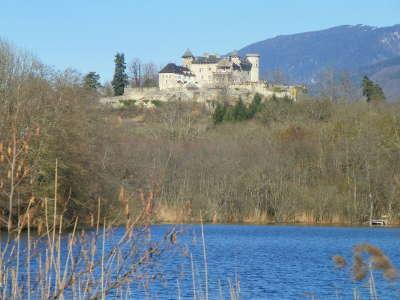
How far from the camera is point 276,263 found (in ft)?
77.9

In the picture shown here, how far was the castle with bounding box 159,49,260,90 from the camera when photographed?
114875 mm

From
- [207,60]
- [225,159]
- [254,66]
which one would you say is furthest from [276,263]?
[254,66]

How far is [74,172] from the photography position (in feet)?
93.9

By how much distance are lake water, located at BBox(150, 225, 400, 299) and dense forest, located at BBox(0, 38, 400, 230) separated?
105 inches

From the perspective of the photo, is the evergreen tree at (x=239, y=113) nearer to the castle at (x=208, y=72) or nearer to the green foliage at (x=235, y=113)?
the green foliage at (x=235, y=113)

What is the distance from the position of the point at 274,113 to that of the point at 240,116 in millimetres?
10554

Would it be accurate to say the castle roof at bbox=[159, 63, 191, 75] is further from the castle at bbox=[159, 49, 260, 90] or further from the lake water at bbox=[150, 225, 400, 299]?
the lake water at bbox=[150, 225, 400, 299]

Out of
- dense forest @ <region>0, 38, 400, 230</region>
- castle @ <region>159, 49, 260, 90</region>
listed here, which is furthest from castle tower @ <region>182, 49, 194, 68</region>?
dense forest @ <region>0, 38, 400, 230</region>

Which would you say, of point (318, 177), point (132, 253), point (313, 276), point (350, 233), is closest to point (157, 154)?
point (318, 177)

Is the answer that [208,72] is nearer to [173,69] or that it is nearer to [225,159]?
[173,69]

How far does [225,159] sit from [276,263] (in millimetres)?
22815

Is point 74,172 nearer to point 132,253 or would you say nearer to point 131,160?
point 131,160

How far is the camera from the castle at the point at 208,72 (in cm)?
11488

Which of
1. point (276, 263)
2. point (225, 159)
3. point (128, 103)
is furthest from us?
point (128, 103)
